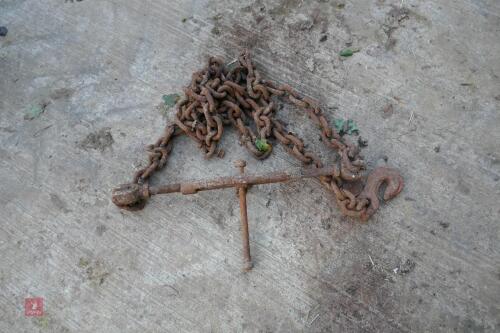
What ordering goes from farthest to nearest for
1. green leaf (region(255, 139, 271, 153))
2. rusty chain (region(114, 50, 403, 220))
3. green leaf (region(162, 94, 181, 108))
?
green leaf (region(162, 94, 181, 108)) → green leaf (region(255, 139, 271, 153)) → rusty chain (region(114, 50, 403, 220))

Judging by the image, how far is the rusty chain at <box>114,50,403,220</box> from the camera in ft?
8.79

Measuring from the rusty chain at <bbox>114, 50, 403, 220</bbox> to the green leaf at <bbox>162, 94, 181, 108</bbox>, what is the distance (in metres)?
0.09

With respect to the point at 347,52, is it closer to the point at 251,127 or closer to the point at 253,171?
the point at 251,127

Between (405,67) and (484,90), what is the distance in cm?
55

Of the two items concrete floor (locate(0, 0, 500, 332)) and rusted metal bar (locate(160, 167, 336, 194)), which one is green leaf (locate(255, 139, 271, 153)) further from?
rusted metal bar (locate(160, 167, 336, 194))

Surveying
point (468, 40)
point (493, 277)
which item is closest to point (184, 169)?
point (493, 277)

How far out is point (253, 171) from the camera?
288cm

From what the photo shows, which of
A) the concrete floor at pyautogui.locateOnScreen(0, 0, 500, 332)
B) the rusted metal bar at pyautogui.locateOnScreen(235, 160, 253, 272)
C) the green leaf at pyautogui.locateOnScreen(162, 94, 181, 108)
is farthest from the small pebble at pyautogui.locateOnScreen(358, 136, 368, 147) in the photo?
the green leaf at pyautogui.locateOnScreen(162, 94, 181, 108)

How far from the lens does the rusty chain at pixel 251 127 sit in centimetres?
268

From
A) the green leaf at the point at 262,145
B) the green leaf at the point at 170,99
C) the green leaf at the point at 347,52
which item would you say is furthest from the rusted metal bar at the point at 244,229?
the green leaf at the point at 347,52

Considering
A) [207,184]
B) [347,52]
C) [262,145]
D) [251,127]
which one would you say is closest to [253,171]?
[262,145]

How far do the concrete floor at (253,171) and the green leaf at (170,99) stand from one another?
0.06 m

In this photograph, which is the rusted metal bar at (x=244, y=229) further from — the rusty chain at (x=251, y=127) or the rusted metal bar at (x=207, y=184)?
the rusty chain at (x=251, y=127)

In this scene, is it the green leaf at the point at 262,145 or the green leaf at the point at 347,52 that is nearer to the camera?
the green leaf at the point at 262,145
